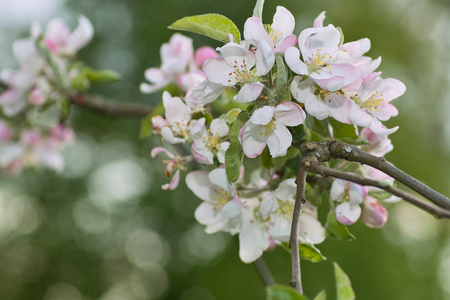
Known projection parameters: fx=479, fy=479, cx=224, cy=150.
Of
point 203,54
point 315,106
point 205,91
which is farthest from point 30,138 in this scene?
point 315,106

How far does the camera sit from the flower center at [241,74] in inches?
23.2

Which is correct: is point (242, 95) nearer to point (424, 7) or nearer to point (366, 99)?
point (366, 99)

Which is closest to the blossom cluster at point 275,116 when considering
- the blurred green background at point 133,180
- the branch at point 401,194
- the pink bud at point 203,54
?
the branch at point 401,194

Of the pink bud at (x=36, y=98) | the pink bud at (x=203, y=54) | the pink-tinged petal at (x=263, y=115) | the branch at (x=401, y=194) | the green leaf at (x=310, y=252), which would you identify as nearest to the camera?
the branch at (x=401, y=194)

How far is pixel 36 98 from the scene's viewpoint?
1310 mm

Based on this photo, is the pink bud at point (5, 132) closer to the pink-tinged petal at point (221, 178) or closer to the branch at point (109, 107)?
the branch at point (109, 107)

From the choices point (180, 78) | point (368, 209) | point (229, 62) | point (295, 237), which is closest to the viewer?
point (295, 237)

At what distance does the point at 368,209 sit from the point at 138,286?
30.8 feet

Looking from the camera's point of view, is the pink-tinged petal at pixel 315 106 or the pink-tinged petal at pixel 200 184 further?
the pink-tinged petal at pixel 200 184

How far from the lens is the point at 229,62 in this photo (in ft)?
1.92

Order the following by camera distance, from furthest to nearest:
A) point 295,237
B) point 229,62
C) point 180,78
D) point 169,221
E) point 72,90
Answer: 1. point 169,221
2. point 72,90
3. point 180,78
4. point 229,62
5. point 295,237

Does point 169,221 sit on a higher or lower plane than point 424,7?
lower

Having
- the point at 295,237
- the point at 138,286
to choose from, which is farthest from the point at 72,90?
the point at 138,286

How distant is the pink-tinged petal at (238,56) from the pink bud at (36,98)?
34.9 inches
